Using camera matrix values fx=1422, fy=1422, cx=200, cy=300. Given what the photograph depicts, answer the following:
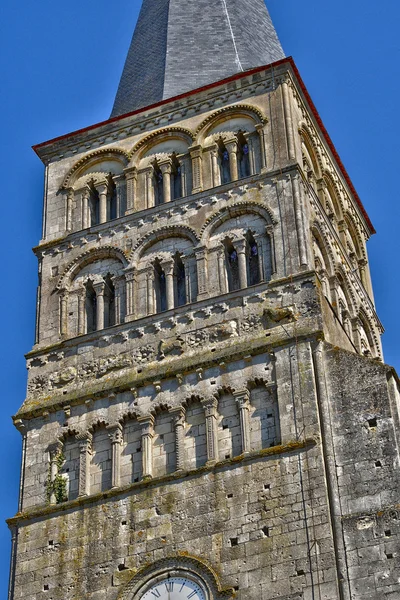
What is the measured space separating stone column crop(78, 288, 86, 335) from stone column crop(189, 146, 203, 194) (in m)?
3.33

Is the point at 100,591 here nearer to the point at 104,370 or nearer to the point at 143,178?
the point at 104,370

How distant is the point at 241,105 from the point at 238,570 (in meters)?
12.1

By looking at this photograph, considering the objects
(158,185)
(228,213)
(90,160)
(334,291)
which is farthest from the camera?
(90,160)

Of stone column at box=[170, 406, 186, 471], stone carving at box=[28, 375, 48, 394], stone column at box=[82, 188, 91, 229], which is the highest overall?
stone column at box=[82, 188, 91, 229]

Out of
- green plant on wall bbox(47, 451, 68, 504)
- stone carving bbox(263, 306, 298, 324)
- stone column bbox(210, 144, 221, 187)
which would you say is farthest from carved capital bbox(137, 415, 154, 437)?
stone column bbox(210, 144, 221, 187)

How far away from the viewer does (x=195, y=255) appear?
98.0 feet

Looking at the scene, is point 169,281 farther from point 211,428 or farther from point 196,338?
point 211,428

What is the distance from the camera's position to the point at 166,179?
31953 millimetres

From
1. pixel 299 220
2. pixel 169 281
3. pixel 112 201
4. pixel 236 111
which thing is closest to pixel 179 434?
pixel 169 281

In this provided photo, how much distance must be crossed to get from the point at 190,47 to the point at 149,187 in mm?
5818

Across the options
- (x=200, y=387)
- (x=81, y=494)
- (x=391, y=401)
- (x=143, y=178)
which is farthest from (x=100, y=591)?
(x=143, y=178)

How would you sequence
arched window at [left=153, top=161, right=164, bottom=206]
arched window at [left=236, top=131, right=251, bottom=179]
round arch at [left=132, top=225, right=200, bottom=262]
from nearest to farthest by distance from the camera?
round arch at [left=132, top=225, right=200, bottom=262] → arched window at [left=236, top=131, right=251, bottom=179] → arched window at [left=153, top=161, right=164, bottom=206]

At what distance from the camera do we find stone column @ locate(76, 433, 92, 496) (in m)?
26.9

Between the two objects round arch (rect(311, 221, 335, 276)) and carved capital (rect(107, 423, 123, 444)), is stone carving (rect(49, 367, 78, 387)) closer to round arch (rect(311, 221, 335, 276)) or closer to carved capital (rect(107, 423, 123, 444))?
carved capital (rect(107, 423, 123, 444))
